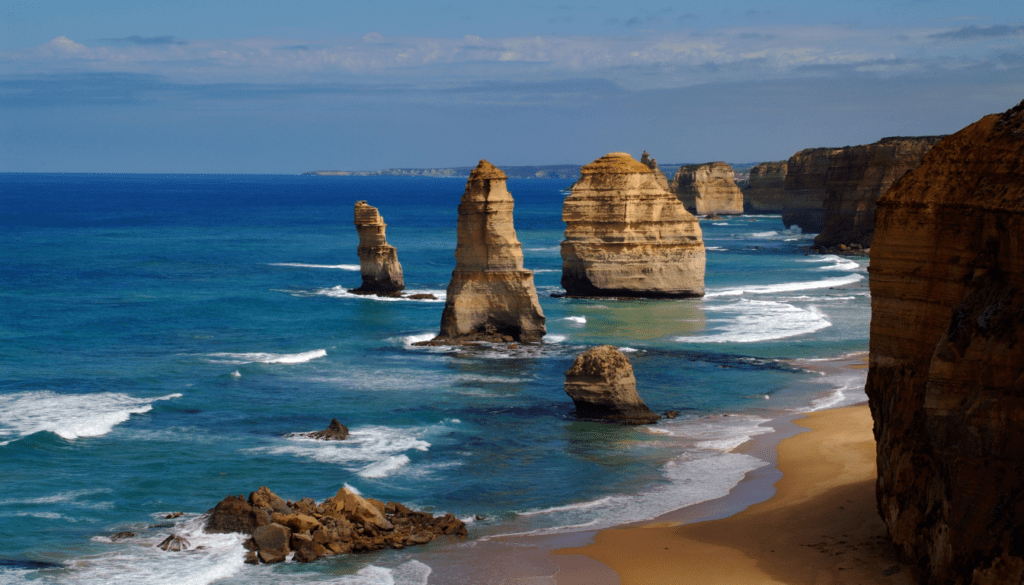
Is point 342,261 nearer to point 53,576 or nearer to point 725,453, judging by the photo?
point 725,453

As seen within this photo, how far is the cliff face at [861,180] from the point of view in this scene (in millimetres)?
80625

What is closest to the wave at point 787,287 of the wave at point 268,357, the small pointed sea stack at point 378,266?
the small pointed sea stack at point 378,266

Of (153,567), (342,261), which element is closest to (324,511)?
(153,567)

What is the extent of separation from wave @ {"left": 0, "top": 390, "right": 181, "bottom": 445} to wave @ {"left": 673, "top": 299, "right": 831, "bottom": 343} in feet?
70.3

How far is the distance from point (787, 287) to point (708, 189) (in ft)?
272

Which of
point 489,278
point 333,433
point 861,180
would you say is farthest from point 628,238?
point 861,180

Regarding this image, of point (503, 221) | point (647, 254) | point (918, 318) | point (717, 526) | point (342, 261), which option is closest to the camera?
point (918, 318)

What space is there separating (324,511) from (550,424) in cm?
973

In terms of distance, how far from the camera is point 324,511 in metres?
20.4

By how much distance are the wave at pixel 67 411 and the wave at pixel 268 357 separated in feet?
20.5

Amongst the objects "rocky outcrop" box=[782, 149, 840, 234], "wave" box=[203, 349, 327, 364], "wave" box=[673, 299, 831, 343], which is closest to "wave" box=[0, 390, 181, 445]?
"wave" box=[203, 349, 327, 364]

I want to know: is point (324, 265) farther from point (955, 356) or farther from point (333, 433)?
point (955, 356)

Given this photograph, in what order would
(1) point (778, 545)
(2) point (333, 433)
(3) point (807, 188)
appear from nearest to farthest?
1. (1) point (778, 545)
2. (2) point (333, 433)
3. (3) point (807, 188)

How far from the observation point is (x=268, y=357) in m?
39.9
